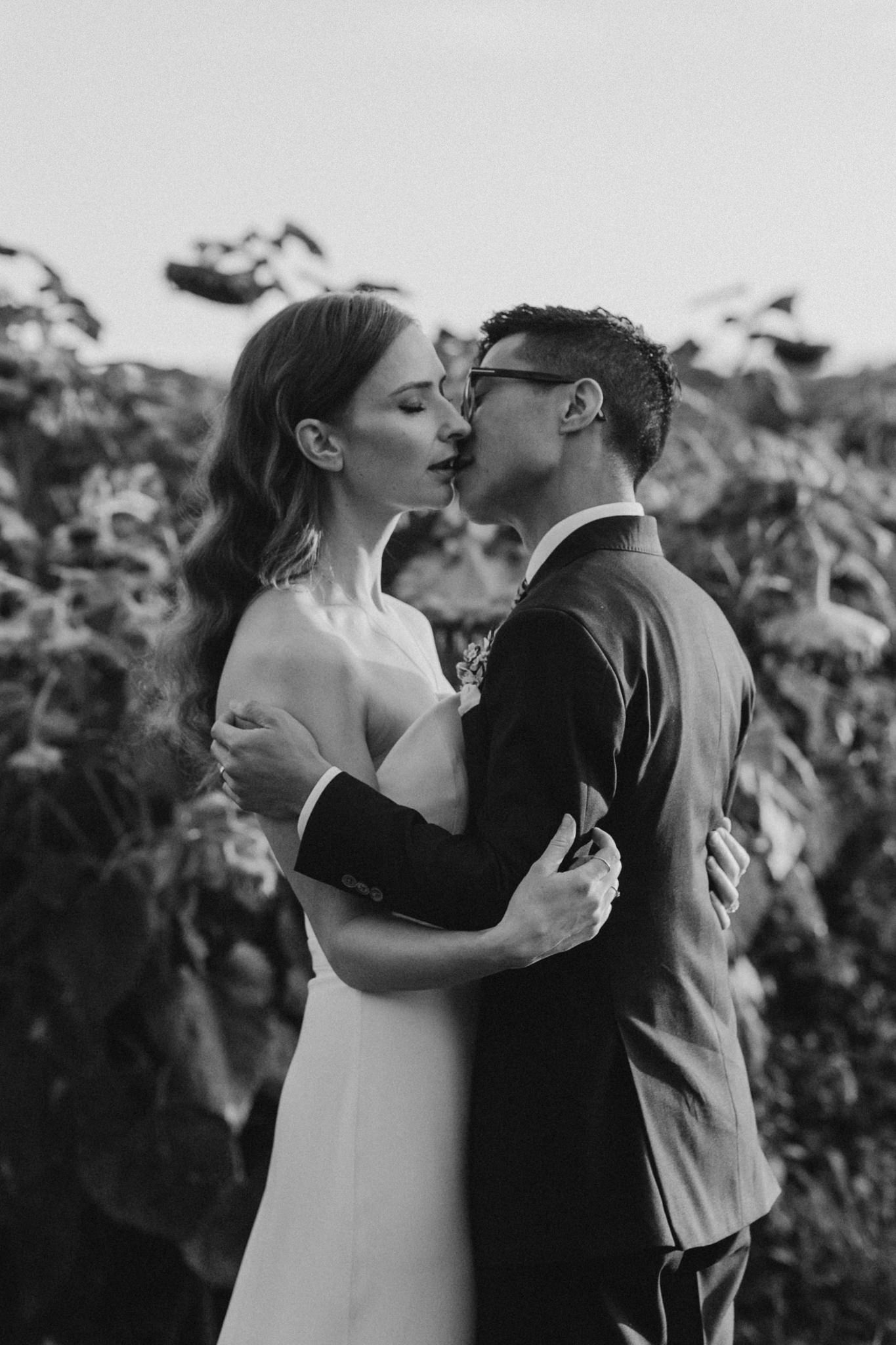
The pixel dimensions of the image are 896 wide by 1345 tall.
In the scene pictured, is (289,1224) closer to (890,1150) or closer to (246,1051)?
(246,1051)

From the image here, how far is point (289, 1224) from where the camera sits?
2305 millimetres

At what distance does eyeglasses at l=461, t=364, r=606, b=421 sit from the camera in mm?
2357

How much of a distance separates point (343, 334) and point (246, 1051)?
4.90 feet

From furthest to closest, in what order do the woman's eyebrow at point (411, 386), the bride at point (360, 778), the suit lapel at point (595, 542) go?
1. the woman's eyebrow at point (411, 386)
2. the suit lapel at point (595, 542)
3. the bride at point (360, 778)

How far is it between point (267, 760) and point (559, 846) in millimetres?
425

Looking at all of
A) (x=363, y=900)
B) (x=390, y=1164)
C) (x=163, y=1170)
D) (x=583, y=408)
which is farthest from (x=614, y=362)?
(x=163, y=1170)

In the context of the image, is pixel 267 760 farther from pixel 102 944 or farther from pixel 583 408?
pixel 102 944

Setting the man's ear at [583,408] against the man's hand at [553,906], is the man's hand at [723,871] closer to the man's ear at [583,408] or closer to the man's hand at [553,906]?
the man's hand at [553,906]

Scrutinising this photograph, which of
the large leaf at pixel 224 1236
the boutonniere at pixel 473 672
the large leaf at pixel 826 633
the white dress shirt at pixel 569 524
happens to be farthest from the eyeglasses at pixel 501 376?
the large leaf at pixel 224 1236

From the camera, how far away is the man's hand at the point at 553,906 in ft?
6.46

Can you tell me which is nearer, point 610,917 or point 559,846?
point 559,846

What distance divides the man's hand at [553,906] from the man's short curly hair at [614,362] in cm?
67

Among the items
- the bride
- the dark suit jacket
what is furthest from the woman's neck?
the dark suit jacket

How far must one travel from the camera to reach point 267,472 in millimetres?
2508
